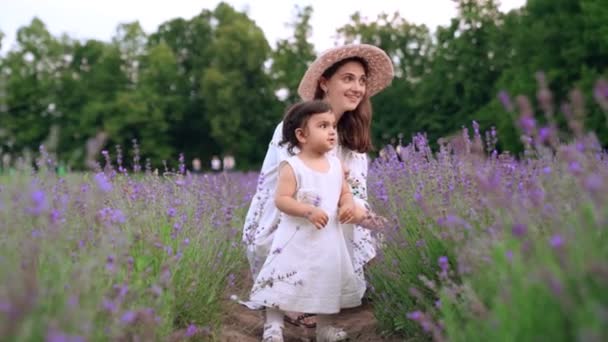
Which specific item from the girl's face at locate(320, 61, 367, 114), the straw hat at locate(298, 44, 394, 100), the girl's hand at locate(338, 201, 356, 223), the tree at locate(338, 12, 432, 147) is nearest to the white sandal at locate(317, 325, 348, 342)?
the girl's hand at locate(338, 201, 356, 223)

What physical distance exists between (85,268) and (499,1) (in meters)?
25.7

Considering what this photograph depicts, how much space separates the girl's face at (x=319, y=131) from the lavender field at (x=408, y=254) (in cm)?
53

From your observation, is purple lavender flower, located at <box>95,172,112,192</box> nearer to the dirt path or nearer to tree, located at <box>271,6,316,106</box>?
the dirt path

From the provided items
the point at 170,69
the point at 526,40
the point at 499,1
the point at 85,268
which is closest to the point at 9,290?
the point at 85,268

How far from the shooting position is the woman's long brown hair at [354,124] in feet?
13.6

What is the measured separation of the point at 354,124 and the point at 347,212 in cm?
97

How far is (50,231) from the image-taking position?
73.6 inches

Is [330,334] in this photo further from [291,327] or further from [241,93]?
[241,93]

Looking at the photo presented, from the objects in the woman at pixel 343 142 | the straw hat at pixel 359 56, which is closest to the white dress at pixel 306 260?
the woman at pixel 343 142

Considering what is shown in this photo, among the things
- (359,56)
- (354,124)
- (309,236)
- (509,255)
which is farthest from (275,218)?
(509,255)

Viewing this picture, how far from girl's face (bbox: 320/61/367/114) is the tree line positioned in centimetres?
1708

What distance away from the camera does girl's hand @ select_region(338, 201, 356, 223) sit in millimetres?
3389

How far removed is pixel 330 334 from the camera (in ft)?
11.2

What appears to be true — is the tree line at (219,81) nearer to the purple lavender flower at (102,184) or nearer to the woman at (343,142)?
the woman at (343,142)
